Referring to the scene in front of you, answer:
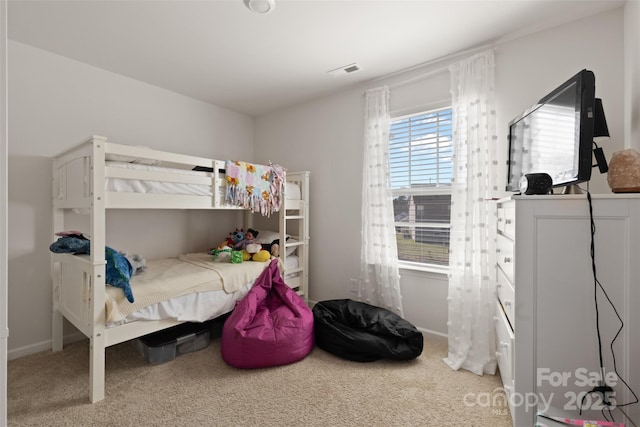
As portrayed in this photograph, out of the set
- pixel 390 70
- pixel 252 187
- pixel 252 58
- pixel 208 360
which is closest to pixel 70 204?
pixel 252 187

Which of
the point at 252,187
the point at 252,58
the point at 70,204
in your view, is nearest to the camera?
the point at 70,204

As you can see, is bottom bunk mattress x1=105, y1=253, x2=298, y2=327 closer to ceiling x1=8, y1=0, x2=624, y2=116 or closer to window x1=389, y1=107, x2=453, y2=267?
window x1=389, y1=107, x2=453, y2=267

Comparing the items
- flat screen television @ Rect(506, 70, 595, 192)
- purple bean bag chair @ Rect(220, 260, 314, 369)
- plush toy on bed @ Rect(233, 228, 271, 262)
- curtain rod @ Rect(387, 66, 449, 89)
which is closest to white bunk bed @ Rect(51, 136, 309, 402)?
purple bean bag chair @ Rect(220, 260, 314, 369)

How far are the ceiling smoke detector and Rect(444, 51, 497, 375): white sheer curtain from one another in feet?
4.91

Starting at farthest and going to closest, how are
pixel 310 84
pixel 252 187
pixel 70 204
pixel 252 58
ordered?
1. pixel 310 84
2. pixel 252 187
3. pixel 252 58
4. pixel 70 204

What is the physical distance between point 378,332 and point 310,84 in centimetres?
236

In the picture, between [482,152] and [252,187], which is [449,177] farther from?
[252,187]

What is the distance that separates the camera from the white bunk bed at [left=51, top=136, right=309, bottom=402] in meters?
1.75

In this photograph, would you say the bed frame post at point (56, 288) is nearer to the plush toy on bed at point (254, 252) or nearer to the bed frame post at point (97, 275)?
the bed frame post at point (97, 275)

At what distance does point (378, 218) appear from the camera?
274 centimetres

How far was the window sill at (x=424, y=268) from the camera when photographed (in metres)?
2.53

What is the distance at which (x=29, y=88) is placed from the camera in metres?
2.26

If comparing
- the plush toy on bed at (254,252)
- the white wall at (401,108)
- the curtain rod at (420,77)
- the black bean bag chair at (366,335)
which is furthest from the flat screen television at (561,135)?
the plush toy on bed at (254,252)

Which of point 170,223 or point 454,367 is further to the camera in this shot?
point 170,223
